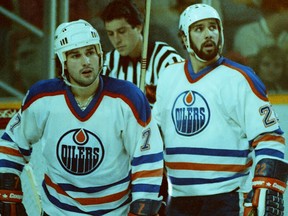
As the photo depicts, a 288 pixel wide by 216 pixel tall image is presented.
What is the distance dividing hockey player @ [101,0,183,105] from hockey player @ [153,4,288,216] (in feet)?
1.83

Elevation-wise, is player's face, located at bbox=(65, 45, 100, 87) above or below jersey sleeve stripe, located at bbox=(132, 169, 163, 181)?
above

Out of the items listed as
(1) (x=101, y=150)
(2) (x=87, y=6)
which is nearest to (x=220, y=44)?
(1) (x=101, y=150)

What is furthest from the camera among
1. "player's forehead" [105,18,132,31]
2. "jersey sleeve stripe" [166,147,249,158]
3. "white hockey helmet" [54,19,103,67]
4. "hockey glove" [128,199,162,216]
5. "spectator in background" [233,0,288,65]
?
"spectator in background" [233,0,288,65]

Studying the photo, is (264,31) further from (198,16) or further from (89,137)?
(89,137)

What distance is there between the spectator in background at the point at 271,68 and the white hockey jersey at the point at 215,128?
0.81m

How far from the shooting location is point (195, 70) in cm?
284

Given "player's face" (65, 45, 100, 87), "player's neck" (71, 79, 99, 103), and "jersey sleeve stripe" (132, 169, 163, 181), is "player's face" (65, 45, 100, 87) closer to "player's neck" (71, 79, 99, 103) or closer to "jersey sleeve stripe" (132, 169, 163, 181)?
"player's neck" (71, 79, 99, 103)

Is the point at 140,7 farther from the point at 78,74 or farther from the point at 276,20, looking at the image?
the point at 78,74

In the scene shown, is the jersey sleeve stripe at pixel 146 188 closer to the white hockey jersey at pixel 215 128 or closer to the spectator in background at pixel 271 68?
the white hockey jersey at pixel 215 128

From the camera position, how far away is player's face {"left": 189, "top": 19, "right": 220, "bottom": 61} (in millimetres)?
2795

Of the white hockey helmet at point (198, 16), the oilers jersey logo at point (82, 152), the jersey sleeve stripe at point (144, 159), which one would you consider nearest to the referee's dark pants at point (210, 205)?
the jersey sleeve stripe at point (144, 159)

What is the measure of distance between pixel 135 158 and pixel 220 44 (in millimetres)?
607

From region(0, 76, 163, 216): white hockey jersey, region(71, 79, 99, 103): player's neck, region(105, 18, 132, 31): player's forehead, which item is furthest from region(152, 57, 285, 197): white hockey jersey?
region(105, 18, 132, 31): player's forehead

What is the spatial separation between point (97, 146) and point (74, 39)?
1.19 ft
